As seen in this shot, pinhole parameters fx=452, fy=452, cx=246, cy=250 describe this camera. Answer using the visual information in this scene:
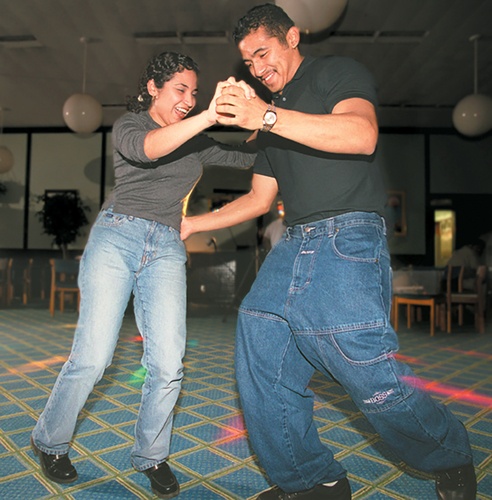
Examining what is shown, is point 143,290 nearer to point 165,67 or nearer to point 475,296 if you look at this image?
point 165,67

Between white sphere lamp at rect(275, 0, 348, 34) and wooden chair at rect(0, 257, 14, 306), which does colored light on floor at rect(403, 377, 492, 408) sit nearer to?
white sphere lamp at rect(275, 0, 348, 34)

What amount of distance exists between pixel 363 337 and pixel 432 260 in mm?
10079

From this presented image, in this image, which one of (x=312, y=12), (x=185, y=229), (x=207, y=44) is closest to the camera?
(x=185, y=229)

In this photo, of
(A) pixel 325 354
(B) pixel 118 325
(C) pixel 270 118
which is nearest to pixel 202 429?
(B) pixel 118 325

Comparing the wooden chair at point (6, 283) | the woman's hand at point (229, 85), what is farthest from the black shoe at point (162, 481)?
the wooden chair at point (6, 283)

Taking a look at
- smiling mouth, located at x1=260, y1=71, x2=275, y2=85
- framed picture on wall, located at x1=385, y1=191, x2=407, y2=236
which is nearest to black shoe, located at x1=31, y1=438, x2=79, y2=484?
smiling mouth, located at x1=260, y1=71, x2=275, y2=85

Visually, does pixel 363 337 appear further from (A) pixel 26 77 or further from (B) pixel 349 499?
(A) pixel 26 77

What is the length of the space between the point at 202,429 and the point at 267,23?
1.93 m

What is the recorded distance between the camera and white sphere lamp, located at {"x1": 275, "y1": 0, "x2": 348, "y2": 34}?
4238 millimetres

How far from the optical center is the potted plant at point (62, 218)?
1033 centimetres

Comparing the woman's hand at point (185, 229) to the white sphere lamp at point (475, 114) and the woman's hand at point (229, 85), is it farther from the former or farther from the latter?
the white sphere lamp at point (475, 114)

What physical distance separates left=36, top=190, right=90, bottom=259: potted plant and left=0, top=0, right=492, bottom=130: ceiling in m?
2.33

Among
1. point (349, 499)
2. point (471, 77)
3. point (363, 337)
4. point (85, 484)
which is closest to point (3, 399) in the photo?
point (85, 484)

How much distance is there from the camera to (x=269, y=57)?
152 cm
